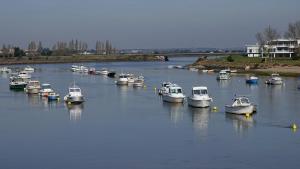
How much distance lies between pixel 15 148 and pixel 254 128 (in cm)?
1330

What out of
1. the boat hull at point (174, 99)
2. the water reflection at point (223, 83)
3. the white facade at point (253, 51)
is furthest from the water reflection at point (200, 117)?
the white facade at point (253, 51)

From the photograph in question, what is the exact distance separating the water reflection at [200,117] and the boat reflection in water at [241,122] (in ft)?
5.00

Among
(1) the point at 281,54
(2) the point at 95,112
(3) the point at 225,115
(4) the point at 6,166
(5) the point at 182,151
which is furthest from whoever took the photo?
(1) the point at 281,54

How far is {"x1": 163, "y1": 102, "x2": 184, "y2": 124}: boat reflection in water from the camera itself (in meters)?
38.9

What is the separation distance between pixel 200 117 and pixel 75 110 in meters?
10.3

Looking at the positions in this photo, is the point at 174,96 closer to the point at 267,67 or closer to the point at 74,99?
the point at 74,99

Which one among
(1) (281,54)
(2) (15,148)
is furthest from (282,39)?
(2) (15,148)

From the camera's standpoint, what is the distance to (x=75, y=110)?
4422cm

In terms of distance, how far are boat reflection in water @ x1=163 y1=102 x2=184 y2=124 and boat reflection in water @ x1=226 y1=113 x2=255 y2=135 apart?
3231mm

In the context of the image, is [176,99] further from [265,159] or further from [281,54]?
[281,54]

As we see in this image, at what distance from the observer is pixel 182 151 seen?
27.8 metres

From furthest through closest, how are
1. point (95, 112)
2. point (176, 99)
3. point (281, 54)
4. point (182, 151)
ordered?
point (281, 54)
point (176, 99)
point (95, 112)
point (182, 151)

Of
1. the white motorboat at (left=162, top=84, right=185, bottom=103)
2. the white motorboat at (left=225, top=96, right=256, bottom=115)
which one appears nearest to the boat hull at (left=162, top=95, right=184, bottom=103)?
the white motorboat at (left=162, top=84, right=185, bottom=103)

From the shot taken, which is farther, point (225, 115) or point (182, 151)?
Result: point (225, 115)
